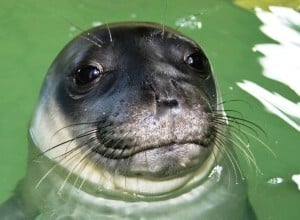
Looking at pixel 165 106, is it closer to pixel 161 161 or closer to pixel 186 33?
pixel 161 161

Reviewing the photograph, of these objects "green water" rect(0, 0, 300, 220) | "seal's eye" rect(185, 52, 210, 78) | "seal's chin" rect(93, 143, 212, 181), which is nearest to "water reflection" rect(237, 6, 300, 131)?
"green water" rect(0, 0, 300, 220)

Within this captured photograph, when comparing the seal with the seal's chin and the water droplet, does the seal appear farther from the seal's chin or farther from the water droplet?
the water droplet

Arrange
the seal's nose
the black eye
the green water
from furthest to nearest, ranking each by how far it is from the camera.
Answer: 1. the green water
2. the black eye
3. the seal's nose

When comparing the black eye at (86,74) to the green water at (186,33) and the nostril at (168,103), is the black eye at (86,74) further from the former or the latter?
the green water at (186,33)

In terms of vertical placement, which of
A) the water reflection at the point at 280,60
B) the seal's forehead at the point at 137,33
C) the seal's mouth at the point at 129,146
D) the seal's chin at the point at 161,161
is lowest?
the seal's chin at the point at 161,161

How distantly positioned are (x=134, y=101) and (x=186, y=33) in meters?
2.50

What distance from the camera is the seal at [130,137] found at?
2984mm

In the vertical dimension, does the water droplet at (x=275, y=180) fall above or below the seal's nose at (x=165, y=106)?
below

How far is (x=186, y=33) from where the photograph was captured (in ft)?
17.8

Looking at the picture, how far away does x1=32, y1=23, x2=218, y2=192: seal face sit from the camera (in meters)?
2.96

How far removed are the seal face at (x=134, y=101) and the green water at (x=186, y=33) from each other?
700mm

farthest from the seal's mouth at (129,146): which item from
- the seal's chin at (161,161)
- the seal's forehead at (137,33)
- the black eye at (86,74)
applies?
the seal's forehead at (137,33)

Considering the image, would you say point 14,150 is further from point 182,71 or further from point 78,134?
point 182,71

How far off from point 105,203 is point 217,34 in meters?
2.41
